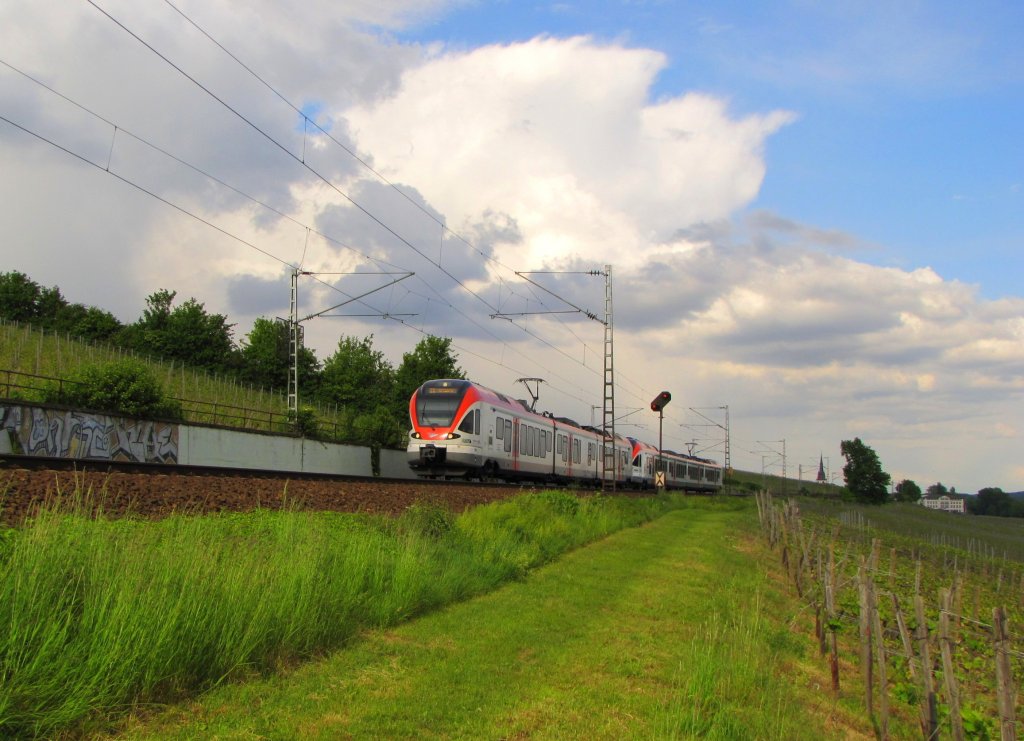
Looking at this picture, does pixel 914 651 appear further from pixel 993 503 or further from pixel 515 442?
pixel 993 503

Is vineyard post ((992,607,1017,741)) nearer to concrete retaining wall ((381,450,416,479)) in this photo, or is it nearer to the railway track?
the railway track

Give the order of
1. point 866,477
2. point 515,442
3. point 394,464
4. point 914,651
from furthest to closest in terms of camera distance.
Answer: point 866,477, point 394,464, point 515,442, point 914,651

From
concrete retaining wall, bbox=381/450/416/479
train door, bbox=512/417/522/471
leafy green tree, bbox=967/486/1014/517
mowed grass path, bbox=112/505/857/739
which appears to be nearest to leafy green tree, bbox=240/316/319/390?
concrete retaining wall, bbox=381/450/416/479

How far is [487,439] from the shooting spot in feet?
100.0

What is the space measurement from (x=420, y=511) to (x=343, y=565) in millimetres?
4353

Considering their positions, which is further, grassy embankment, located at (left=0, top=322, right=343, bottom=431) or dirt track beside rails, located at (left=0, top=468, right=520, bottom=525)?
grassy embankment, located at (left=0, top=322, right=343, bottom=431)

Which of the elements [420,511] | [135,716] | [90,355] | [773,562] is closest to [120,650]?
[135,716]

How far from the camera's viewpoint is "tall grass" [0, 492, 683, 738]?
5.29 m

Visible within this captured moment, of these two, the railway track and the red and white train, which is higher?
the red and white train

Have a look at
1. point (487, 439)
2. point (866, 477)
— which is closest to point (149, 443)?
point (487, 439)

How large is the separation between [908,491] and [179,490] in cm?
20030

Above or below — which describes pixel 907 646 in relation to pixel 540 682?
above

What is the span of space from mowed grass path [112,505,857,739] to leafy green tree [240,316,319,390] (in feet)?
212

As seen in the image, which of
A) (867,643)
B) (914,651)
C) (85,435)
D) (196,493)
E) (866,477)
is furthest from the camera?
(866,477)
